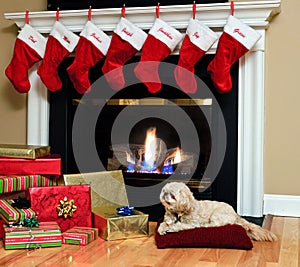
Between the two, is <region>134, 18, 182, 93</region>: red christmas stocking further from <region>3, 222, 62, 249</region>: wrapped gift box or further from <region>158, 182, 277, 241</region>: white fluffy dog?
<region>3, 222, 62, 249</region>: wrapped gift box

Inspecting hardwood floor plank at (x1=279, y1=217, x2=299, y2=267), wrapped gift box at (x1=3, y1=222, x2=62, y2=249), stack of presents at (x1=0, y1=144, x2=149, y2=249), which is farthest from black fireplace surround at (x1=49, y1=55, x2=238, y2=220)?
wrapped gift box at (x1=3, y1=222, x2=62, y2=249)

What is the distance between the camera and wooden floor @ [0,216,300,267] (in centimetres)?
198

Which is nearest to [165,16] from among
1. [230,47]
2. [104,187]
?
[230,47]

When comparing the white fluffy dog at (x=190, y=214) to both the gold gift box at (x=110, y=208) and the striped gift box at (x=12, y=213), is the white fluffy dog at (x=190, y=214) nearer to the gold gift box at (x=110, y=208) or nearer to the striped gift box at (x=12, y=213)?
the gold gift box at (x=110, y=208)

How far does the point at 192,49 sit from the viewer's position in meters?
2.75

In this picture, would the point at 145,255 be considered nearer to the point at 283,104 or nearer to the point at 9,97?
the point at 283,104

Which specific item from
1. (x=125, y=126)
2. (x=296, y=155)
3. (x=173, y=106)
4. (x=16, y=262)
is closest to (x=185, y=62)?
(x=173, y=106)

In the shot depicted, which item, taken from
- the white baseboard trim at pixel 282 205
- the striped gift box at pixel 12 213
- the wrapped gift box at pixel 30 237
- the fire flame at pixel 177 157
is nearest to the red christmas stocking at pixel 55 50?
the fire flame at pixel 177 157

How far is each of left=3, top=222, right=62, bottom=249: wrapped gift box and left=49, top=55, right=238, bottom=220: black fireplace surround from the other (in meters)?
0.82

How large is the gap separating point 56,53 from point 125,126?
585 millimetres

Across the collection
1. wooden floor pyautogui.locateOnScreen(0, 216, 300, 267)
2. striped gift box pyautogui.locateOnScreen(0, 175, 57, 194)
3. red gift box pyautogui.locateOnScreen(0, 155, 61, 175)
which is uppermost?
red gift box pyautogui.locateOnScreen(0, 155, 61, 175)

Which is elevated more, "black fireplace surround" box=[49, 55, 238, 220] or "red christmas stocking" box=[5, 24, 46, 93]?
"red christmas stocking" box=[5, 24, 46, 93]

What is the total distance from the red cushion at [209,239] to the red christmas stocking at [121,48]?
103cm

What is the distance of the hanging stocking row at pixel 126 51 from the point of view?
2707 millimetres
